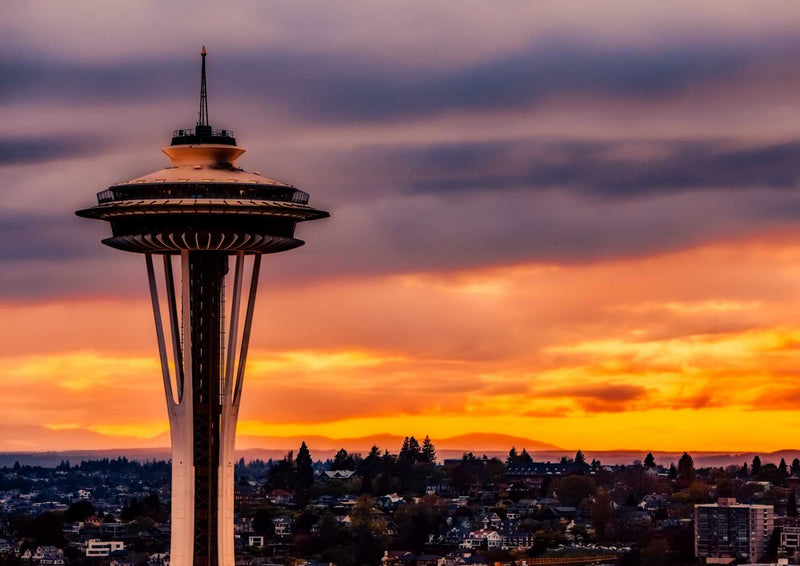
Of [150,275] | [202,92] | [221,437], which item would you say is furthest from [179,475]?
[202,92]

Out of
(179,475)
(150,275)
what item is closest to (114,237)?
(150,275)

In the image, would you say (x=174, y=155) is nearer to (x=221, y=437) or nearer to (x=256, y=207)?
(x=256, y=207)

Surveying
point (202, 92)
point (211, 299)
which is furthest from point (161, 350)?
point (202, 92)

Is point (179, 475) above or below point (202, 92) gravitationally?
below

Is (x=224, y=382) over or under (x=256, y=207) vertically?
under

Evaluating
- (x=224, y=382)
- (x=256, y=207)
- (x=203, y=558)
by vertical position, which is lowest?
(x=203, y=558)

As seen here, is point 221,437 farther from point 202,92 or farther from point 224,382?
→ point 202,92
